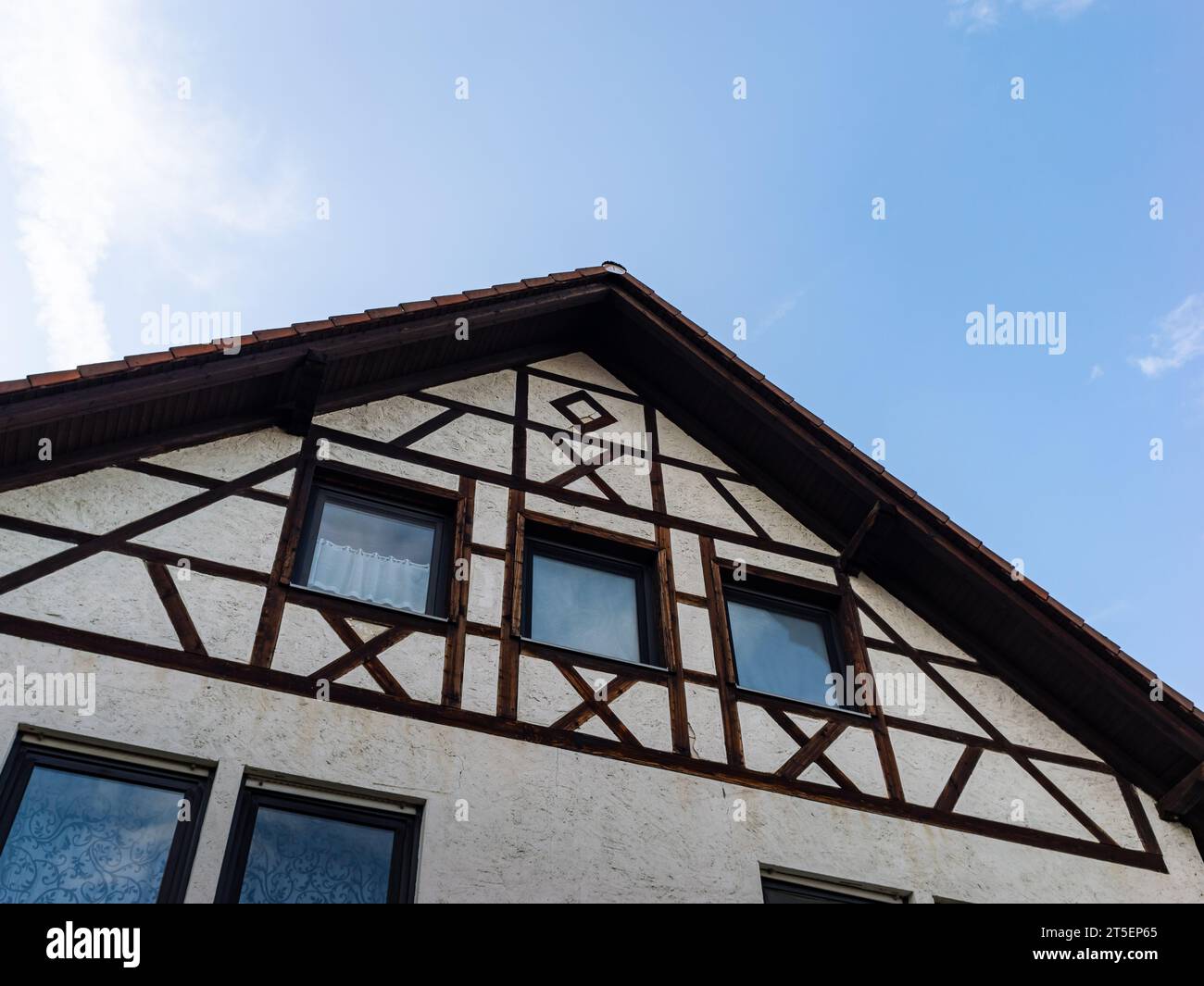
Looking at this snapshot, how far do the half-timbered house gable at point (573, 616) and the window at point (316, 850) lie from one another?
0.18 m

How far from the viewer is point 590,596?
31.0ft

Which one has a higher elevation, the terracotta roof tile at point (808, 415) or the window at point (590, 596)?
the terracotta roof tile at point (808, 415)

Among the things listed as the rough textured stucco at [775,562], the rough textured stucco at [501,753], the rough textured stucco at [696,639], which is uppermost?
the rough textured stucco at [775,562]

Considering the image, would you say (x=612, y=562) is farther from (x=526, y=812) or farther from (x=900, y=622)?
(x=526, y=812)

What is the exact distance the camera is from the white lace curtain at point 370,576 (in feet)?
28.1

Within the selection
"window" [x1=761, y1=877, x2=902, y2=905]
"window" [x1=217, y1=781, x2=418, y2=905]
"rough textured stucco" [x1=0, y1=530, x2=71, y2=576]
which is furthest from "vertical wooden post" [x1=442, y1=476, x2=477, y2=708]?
"rough textured stucco" [x1=0, y1=530, x2=71, y2=576]

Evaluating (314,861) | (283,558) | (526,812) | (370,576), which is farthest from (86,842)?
(370,576)

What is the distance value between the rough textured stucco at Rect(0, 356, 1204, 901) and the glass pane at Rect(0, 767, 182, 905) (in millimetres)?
248

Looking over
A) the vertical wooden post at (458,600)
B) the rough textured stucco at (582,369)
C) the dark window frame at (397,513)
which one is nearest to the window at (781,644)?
the vertical wooden post at (458,600)

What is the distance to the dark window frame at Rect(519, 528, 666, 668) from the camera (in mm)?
9242

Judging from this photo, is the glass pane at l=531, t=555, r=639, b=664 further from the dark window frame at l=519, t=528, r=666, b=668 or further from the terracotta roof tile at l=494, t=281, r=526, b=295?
the terracotta roof tile at l=494, t=281, r=526, b=295

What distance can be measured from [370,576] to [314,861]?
2.27 metres

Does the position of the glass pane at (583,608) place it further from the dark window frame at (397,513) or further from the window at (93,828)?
the window at (93,828)
